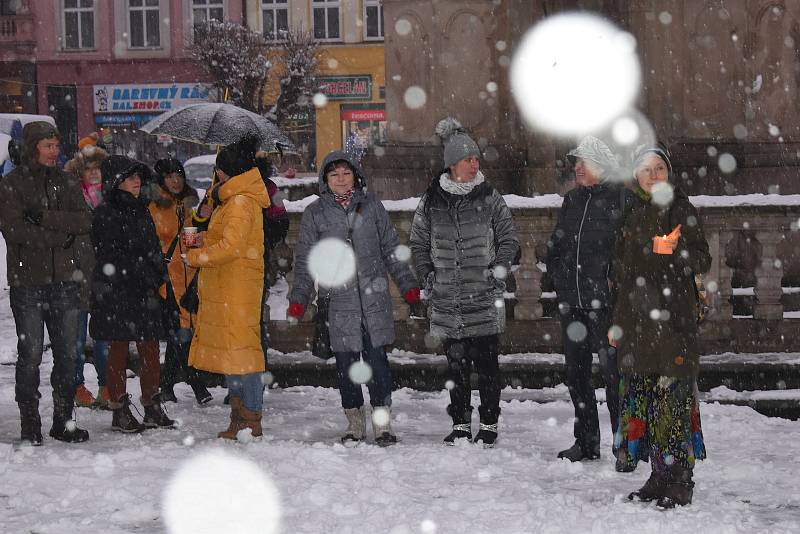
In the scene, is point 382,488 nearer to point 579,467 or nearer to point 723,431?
point 579,467

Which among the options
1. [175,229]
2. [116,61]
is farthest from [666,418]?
[116,61]

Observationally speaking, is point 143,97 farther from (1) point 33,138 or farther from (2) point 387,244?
(2) point 387,244

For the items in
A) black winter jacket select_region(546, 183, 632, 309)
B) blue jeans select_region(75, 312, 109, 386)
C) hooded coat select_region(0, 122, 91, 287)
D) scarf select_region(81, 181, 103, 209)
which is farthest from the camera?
scarf select_region(81, 181, 103, 209)

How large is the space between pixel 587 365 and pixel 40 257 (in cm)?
310

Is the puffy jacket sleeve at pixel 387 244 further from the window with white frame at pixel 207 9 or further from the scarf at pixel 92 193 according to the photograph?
the window with white frame at pixel 207 9

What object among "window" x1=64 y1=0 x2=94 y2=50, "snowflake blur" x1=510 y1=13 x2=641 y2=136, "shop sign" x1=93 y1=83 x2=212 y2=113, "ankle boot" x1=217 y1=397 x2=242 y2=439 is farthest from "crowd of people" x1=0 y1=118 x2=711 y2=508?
"window" x1=64 y1=0 x2=94 y2=50

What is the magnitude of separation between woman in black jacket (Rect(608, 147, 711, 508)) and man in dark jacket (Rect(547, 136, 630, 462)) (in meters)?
0.64

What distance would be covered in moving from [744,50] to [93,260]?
257 inches

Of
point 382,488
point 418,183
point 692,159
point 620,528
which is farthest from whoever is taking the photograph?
point 418,183

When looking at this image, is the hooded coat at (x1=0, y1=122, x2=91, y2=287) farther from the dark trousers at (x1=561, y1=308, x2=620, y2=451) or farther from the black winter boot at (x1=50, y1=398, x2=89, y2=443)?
the dark trousers at (x1=561, y1=308, x2=620, y2=451)

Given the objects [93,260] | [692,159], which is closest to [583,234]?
[93,260]

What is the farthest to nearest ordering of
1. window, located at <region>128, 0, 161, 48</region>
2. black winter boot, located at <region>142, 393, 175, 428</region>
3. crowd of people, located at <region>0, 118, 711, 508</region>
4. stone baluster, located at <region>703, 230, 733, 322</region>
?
1. window, located at <region>128, 0, 161, 48</region>
2. stone baluster, located at <region>703, 230, 733, 322</region>
3. black winter boot, located at <region>142, 393, 175, 428</region>
4. crowd of people, located at <region>0, 118, 711, 508</region>

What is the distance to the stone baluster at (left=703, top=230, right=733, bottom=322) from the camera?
344 inches

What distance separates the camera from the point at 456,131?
7.29 meters
